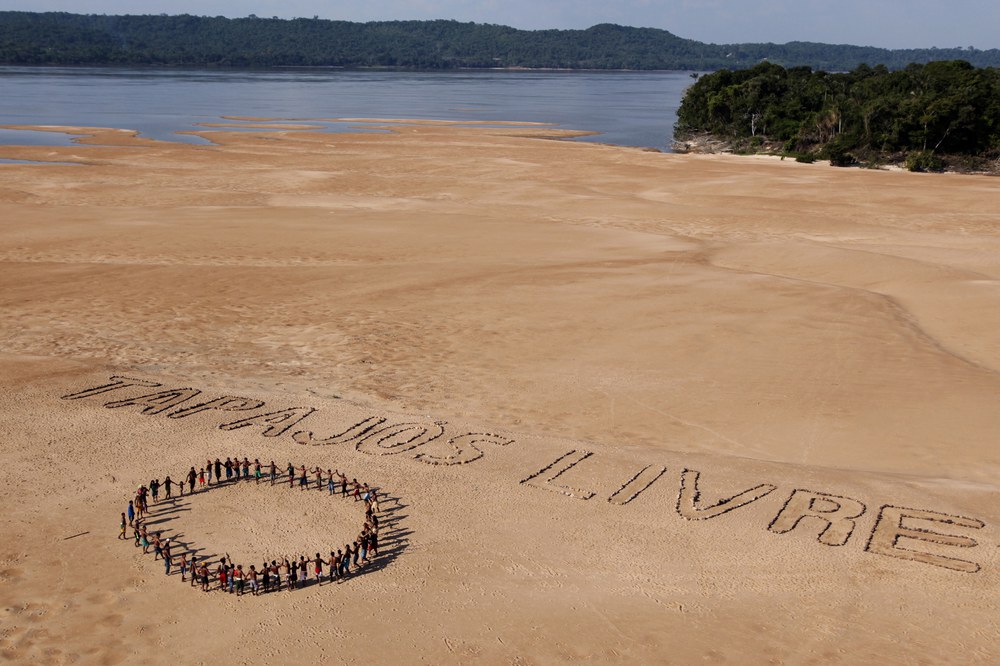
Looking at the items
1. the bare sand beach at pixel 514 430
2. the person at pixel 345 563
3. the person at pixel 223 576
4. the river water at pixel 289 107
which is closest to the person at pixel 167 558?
the bare sand beach at pixel 514 430

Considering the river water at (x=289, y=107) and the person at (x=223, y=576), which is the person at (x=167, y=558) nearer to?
the person at (x=223, y=576)

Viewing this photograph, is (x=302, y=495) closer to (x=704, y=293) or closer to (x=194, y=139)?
(x=704, y=293)

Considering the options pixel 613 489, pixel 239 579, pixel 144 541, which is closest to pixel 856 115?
pixel 613 489

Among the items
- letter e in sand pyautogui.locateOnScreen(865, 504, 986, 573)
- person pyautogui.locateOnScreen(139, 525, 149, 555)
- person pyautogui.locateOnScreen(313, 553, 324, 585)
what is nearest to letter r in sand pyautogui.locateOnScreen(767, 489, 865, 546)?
letter e in sand pyautogui.locateOnScreen(865, 504, 986, 573)

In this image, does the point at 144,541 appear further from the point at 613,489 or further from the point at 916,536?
the point at 916,536

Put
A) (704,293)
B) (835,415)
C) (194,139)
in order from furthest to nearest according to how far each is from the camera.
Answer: (194,139)
(704,293)
(835,415)

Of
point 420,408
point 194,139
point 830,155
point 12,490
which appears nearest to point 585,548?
point 420,408
